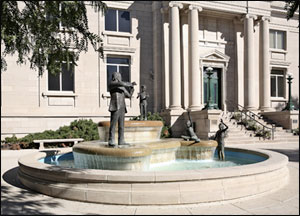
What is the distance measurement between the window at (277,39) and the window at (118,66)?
13922 millimetres

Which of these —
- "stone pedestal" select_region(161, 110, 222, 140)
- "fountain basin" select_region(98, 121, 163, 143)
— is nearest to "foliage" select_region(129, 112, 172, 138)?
"stone pedestal" select_region(161, 110, 222, 140)

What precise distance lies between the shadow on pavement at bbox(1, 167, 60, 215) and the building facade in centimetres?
1153

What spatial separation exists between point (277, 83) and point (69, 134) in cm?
1918

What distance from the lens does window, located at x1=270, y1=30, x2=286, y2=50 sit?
24.2 meters

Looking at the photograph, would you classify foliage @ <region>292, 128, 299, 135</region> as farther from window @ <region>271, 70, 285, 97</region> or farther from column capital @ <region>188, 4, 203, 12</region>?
column capital @ <region>188, 4, 203, 12</region>

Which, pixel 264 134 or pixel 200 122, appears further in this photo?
pixel 200 122

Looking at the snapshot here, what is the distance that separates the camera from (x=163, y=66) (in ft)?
64.1

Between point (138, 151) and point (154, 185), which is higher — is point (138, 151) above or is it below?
above

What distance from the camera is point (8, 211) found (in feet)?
14.9

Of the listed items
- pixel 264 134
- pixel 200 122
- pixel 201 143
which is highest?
pixel 200 122

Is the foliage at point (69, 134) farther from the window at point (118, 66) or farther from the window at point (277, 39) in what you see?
the window at point (277, 39)

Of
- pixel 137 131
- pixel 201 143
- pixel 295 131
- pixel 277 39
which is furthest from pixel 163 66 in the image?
pixel 277 39

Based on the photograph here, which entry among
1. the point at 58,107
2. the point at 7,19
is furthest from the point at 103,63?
the point at 7,19

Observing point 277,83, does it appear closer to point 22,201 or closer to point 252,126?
point 252,126
